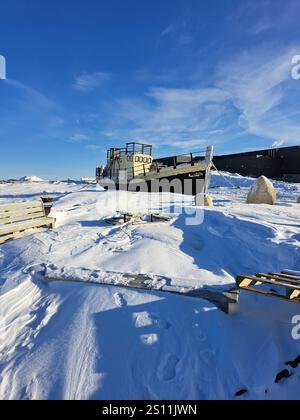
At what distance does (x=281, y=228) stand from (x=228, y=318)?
198 inches

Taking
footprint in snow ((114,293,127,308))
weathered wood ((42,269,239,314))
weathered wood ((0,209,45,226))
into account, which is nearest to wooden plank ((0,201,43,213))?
weathered wood ((0,209,45,226))

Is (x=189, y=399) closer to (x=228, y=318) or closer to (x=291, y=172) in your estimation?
(x=228, y=318)

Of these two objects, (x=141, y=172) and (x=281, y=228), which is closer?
(x=281, y=228)

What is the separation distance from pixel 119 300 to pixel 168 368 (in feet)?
4.14

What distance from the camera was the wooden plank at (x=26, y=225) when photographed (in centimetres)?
688

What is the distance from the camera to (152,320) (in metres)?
3.65

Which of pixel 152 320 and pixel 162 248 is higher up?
pixel 162 248

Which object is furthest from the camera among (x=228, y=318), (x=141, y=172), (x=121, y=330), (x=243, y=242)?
(x=141, y=172)

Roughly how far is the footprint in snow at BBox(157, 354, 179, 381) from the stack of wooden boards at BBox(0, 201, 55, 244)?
538 cm

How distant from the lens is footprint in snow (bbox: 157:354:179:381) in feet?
9.85

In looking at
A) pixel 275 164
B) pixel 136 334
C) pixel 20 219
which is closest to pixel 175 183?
pixel 20 219
